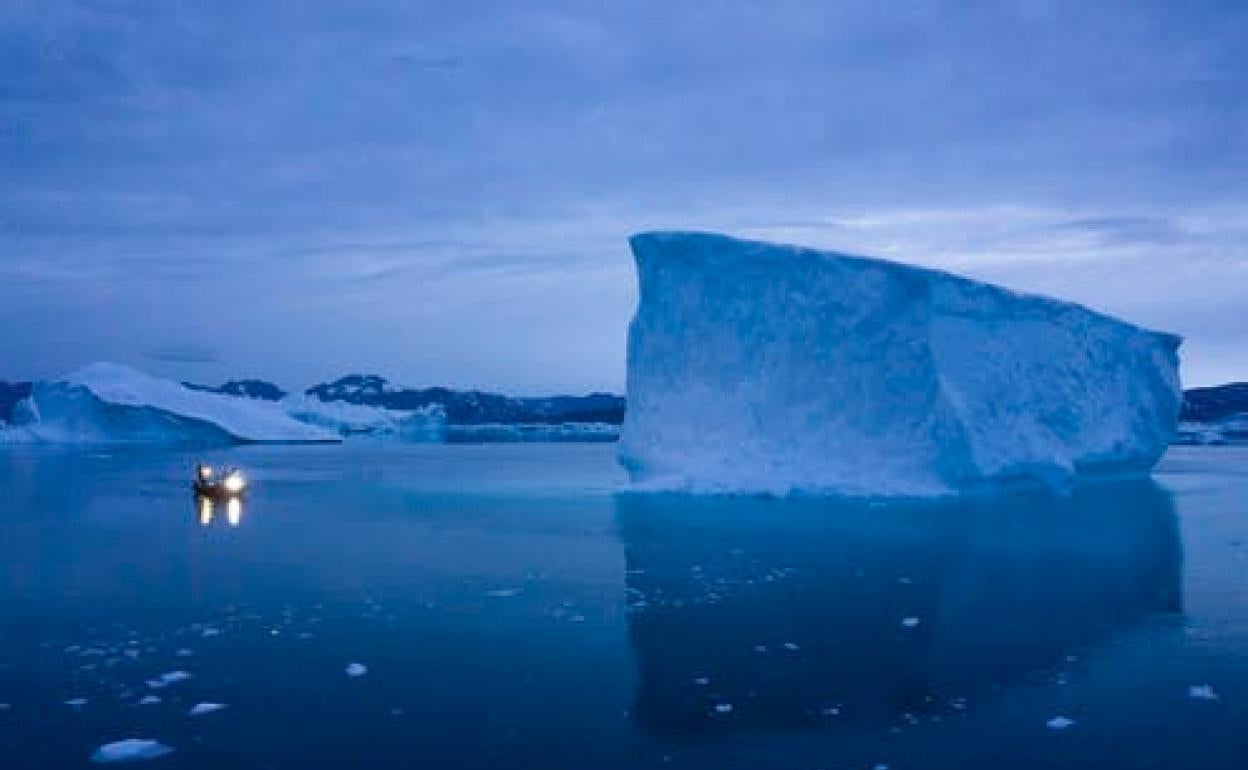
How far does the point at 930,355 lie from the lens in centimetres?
2158

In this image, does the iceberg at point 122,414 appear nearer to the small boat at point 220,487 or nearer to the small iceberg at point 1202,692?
the small boat at point 220,487

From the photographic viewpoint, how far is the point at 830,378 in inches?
872

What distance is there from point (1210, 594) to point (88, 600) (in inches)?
437

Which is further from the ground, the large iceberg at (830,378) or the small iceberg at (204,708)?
the large iceberg at (830,378)

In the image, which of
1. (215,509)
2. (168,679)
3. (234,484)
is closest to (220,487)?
(234,484)

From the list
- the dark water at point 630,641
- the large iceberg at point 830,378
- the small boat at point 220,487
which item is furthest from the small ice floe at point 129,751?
the small boat at point 220,487

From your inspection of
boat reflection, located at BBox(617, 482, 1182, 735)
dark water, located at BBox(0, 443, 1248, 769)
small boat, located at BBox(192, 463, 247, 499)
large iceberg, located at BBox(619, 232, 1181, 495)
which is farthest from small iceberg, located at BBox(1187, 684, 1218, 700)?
small boat, located at BBox(192, 463, 247, 499)

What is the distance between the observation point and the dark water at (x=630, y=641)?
6211 millimetres

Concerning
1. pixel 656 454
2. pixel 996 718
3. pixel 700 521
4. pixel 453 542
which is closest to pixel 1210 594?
pixel 996 718

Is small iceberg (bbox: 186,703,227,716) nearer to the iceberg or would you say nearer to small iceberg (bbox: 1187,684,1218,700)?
small iceberg (bbox: 1187,684,1218,700)

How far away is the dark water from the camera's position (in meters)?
6.21

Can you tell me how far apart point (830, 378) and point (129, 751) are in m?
17.8

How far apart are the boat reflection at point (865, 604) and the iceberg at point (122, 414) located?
44176 millimetres

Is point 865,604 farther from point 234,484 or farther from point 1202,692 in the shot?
point 234,484
